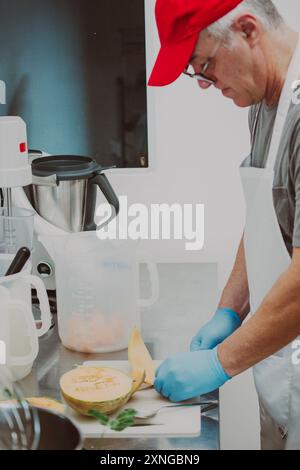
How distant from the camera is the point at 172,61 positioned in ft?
4.36

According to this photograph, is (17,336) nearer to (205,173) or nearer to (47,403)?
(47,403)

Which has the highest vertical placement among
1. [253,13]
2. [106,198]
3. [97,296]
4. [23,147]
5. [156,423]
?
[253,13]

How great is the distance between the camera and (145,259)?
1.52m

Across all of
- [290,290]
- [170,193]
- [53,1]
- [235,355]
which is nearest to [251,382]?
[235,355]

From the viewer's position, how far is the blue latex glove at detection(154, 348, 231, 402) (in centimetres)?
128

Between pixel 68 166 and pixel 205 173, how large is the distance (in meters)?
0.27

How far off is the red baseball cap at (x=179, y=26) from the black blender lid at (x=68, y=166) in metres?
0.23

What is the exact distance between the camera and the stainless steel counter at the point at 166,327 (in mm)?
1365

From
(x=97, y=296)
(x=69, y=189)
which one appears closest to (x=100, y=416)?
(x=97, y=296)

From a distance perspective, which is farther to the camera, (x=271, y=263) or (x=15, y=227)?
(x=15, y=227)

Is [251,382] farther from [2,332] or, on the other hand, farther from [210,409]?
[2,332]

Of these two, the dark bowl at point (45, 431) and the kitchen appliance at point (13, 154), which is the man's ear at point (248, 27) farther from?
the dark bowl at point (45, 431)

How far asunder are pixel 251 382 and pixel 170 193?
39 centimetres
